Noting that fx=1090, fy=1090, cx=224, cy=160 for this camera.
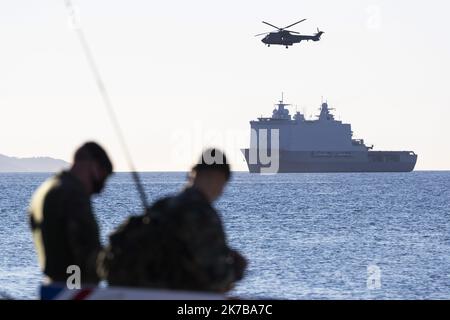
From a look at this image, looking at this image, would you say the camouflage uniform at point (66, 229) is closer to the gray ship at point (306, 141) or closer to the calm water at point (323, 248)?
the calm water at point (323, 248)

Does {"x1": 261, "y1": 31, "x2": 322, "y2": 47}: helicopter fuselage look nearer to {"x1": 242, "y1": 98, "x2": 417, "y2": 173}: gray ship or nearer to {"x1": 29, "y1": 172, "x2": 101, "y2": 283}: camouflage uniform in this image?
{"x1": 29, "y1": 172, "x2": 101, "y2": 283}: camouflage uniform

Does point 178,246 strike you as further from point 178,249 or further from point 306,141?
point 306,141

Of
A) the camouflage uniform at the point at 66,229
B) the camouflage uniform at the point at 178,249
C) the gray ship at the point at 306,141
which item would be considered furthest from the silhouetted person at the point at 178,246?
the gray ship at the point at 306,141

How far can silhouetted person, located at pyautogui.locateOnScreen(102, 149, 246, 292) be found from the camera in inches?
196

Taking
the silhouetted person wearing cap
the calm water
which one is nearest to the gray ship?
the calm water

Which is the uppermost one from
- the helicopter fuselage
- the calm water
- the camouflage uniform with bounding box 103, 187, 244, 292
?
the helicopter fuselage

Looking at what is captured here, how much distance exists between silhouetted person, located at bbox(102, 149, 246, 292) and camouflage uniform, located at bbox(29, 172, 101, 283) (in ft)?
1.33

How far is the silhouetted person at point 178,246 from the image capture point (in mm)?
4984

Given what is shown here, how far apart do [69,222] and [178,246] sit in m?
0.77

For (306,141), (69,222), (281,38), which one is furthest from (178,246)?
(306,141)

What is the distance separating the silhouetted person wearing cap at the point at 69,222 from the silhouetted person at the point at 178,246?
0.41 metres

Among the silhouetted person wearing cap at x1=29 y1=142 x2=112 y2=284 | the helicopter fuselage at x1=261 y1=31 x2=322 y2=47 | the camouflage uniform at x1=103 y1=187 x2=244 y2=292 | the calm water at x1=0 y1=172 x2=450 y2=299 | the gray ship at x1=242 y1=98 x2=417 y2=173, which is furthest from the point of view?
the gray ship at x1=242 y1=98 x2=417 y2=173

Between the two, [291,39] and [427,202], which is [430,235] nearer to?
[291,39]

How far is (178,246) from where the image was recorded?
5012 millimetres
